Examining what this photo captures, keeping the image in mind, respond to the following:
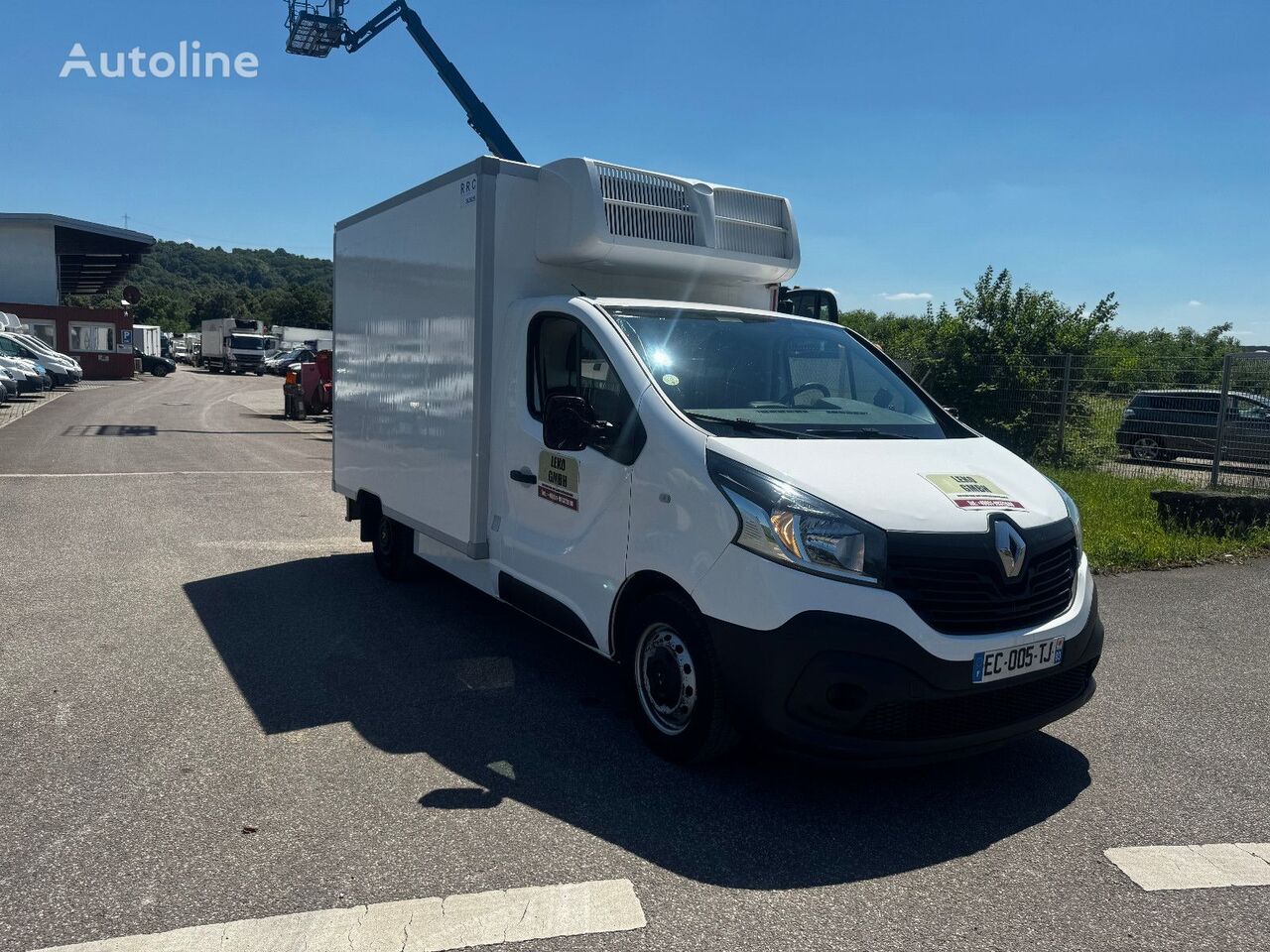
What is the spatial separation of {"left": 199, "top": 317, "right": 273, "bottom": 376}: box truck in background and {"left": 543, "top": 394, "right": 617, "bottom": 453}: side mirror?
58.3 meters

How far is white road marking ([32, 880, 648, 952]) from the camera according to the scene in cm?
277

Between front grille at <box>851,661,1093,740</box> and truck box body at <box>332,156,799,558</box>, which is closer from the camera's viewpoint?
front grille at <box>851,661,1093,740</box>

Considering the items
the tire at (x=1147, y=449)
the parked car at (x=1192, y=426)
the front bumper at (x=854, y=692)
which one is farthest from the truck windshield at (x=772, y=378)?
the tire at (x=1147, y=449)

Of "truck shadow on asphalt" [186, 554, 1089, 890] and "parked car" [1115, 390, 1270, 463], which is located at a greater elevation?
"parked car" [1115, 390, 1270, 463]

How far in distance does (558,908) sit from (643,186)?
3.78 m

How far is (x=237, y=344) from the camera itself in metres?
57.5

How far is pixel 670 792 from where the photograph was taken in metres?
3.85

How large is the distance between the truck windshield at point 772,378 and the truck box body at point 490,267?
0.66 metres

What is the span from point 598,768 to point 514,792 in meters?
0.42

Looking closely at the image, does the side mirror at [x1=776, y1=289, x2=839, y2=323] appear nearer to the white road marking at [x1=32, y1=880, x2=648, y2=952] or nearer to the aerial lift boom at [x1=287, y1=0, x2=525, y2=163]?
the white road marking at [x1=32, y1=880, x2=648, y2=952]

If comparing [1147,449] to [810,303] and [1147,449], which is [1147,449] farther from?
[810,303]

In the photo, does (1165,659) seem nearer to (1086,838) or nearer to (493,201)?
(1086,838)

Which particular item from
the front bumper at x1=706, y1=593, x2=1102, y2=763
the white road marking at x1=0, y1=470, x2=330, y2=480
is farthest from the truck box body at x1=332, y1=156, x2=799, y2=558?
A: the white road marking at x1=0, y1=470, x2=330, y2=480

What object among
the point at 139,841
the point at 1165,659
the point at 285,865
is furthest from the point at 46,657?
the point at 1165,659
